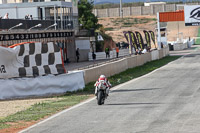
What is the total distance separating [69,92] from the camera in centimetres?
2370

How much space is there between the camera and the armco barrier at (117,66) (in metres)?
26.7

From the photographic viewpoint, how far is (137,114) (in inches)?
605

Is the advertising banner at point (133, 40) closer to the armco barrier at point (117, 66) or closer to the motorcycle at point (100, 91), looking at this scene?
the armco barrier at point (117, 66)

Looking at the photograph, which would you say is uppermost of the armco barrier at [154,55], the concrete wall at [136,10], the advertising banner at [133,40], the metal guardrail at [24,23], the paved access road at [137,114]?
the concrete wall at [136,10]

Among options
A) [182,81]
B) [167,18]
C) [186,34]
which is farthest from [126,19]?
[182,81]

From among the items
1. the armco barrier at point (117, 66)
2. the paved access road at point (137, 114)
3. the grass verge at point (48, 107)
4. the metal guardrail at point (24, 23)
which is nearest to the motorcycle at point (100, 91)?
the paved access road at point (137, 114)

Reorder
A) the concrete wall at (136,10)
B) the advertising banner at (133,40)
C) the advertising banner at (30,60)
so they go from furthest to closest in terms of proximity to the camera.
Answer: the concrete wall at (136,10) < the advertising banner at (133,40) < the advertising banner at (30,60)

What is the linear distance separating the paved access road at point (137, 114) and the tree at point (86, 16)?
62716mm

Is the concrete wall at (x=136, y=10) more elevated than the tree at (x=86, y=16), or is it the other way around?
the concrete wall at (x=136, y=10)

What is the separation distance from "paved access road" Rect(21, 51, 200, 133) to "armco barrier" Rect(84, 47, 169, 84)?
3.94 meters

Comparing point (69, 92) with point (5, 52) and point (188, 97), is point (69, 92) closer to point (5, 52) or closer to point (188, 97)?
point (5, 52)

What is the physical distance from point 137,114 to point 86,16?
72.3 m

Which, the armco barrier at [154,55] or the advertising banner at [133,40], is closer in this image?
the armco barrier at [154,55]

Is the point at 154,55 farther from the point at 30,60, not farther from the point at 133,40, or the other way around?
the point at 30,60
